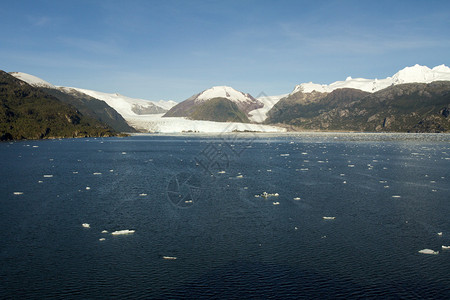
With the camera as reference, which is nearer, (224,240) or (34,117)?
(224,240)

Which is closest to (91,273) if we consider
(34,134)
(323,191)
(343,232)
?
(343,232)

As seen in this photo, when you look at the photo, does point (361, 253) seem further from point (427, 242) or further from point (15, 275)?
point (15, 275)

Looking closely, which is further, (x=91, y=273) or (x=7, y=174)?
(x=7, y=174)

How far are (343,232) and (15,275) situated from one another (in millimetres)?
15142

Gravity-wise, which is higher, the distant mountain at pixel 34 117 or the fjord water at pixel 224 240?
the distant mountain at pixel 34 117

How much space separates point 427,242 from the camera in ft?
57.3

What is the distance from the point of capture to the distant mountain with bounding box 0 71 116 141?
131 m

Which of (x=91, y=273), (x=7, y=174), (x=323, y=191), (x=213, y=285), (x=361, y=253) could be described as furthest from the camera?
(x=7, y=174)

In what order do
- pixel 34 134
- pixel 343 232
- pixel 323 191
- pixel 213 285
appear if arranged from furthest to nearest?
1. pixel 34 134
2. pixel 323 191
3. pixel 343 232
4. pixel 213 285

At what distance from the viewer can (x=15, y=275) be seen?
13703mm

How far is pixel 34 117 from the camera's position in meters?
146

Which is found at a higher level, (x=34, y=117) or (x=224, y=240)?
(x=34, y=117)

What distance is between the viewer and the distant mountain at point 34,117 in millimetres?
130625

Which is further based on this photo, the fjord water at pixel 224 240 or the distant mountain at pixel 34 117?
the distant mountain at pixel 34 117
